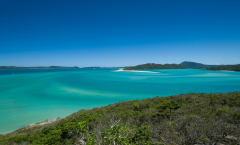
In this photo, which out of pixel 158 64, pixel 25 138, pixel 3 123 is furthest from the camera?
pixel 158 64

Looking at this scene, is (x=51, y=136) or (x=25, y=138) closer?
(x=51, y=136)

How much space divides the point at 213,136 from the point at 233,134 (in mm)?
815

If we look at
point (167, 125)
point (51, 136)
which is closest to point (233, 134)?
point (167, 125)

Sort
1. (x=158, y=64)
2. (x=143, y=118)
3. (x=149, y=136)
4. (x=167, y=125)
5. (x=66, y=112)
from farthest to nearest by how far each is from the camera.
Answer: (x=158, y=64) → (x=66, y=112) → (x=143, y=118) → (x=167, y=125) → (x=149, y=136)

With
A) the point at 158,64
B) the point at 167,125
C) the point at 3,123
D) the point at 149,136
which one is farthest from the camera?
the point at 158,64

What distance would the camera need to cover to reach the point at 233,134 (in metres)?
3.16

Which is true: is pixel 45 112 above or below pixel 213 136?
below

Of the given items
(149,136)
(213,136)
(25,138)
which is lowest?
(25,138)

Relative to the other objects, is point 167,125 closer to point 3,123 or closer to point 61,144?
point 61,144

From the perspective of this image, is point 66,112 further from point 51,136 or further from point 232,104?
point 232,104

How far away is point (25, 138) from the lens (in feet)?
14.6

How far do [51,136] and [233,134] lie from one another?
593 centimetres

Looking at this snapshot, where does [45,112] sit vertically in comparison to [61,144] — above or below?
below

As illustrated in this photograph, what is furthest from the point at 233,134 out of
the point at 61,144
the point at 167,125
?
the point at 61,144
